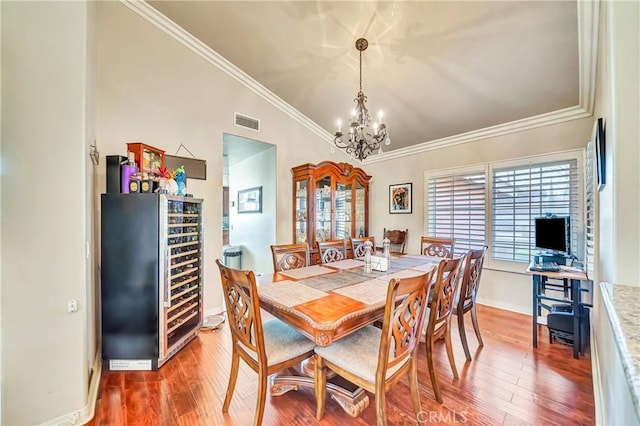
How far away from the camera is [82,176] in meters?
1.68

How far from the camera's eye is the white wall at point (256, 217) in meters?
4.23

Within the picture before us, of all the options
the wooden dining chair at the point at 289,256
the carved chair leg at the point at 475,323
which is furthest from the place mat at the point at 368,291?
the carved chair leg at the point at 475,323

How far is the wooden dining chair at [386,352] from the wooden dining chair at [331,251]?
1.39 metres

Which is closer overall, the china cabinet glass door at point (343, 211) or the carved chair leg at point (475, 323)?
the carved chair leg at point (475, 323)

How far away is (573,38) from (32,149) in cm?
405

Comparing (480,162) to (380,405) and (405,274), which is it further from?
(380,405)

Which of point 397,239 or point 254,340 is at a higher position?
point 397,239

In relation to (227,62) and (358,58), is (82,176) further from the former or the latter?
(358,58)

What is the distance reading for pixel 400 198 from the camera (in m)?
4.75

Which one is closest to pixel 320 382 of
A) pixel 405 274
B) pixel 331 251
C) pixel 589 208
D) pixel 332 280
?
pixel 332 280

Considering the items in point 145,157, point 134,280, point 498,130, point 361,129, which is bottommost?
point 134,280

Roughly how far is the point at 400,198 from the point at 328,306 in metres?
3.57

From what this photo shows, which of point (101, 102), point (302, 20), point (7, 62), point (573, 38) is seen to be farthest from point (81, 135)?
point (573, 38)

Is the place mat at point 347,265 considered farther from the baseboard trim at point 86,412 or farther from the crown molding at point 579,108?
the crown molding at point 579,108
